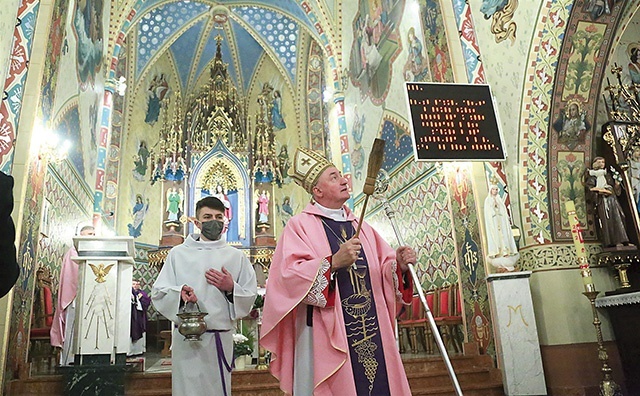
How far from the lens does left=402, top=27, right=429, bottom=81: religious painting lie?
29.2 feet

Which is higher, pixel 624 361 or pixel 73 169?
pixel 73 169

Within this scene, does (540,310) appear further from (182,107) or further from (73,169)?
(182,107)

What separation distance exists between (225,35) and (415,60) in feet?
30.7

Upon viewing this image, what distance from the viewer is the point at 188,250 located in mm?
3496

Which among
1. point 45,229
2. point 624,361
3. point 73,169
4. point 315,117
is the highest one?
point 315,117

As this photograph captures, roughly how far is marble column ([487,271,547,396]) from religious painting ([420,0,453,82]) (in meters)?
3.14

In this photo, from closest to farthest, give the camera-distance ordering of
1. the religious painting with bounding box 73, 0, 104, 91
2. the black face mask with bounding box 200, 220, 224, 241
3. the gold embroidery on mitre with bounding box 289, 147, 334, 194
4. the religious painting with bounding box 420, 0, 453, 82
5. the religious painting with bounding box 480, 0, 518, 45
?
the gold embroidery on mitre with bounding box 289, 147, 334, 194 < the black face mask with bounding box 200, 220, 224, 241 < the religious painting with bounding box 480, 0, 518, 45 < the religious painting with bounding box 420, 0, 453, 82 < the religious painting with bounding box 73, 0, 104, 91

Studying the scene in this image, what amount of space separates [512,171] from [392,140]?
3573 millimetres

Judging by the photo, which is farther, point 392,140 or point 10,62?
point 392,140

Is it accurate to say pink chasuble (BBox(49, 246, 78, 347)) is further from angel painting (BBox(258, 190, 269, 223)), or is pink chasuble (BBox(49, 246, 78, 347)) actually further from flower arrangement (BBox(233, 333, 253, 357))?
angel painting (BBox(258, 190, 269, 223))

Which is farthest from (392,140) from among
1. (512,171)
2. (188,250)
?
(188,250)

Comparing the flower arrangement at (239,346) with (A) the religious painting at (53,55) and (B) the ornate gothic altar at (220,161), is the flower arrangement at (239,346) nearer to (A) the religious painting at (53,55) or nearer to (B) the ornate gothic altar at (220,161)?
(A) the religious painting at (53,55)

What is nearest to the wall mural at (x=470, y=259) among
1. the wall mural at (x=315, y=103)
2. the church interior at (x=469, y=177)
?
the church interior at (x=469, y=177)

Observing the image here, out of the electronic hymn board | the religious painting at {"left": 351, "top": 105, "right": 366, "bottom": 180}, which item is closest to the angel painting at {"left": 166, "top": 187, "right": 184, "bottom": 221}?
the religious painting at {"left": 351, "top": 105, "right": 366, "bottom": 180}
